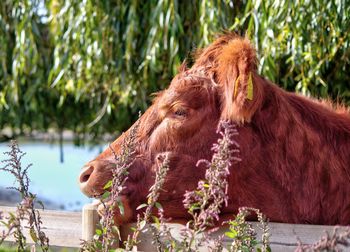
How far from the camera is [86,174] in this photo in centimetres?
289

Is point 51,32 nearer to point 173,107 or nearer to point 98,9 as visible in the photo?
point 98,9

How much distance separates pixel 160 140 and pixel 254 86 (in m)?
0.41

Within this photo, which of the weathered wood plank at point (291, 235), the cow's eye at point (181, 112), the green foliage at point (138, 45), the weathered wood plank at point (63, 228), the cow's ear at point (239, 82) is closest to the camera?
the weathered wood plank at point (291, 235)

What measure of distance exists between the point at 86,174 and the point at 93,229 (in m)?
0.23

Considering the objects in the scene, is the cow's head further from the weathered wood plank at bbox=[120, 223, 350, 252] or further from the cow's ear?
the weathered wood plank at bbox=[120, 223, 350, 252]

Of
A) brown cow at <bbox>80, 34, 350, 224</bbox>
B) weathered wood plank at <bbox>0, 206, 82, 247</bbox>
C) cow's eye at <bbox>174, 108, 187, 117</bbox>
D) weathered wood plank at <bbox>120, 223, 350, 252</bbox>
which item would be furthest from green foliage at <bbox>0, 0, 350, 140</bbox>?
weathered wood plank at <bbox>120, 223, 350, 252</bbox>

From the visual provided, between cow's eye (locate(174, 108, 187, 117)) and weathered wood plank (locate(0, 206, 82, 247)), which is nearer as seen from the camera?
cow's eye (locate(174, 108, 187, 117))

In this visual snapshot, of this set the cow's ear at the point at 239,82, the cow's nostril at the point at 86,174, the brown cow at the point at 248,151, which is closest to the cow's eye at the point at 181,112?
the brown cow at the point at 248,151

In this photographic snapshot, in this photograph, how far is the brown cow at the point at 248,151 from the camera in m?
2.86

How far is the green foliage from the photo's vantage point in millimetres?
4645

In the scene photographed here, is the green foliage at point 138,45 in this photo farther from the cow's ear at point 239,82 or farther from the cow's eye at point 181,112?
the cow's eye at point 181,112

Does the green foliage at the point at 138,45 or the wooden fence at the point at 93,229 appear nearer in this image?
the wooden fence at the point at 93,229

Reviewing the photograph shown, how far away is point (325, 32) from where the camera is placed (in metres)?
4.66

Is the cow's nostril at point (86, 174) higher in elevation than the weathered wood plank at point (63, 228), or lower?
higher
